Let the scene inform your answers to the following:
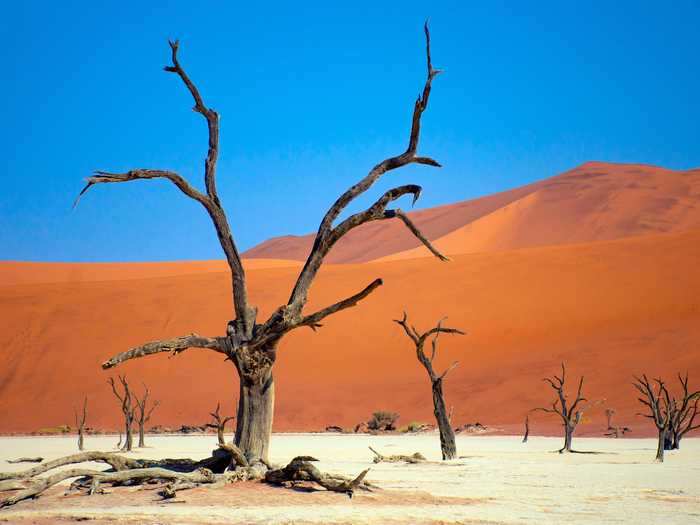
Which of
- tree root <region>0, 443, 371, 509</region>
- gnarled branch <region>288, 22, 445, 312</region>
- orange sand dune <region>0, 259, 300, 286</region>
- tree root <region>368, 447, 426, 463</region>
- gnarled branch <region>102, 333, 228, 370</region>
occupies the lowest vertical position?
tree root <region>368, 447, 426, 463</region>

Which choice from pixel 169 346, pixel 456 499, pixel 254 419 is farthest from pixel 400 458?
pixel 169 346

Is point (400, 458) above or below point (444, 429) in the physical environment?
below

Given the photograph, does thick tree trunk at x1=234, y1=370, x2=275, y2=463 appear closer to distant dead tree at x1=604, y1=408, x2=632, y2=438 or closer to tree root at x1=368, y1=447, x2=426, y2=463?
tree root at x1=368, y1=447, x2=426, y2=463

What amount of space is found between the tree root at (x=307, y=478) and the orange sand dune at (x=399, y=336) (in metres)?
20.6

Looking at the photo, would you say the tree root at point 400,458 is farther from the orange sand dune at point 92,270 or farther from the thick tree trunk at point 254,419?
the orange sand dune at point 92,270

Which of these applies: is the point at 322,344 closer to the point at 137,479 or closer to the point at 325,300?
the point at 325,300

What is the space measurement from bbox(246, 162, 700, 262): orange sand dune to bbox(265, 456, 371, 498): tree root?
223 feet

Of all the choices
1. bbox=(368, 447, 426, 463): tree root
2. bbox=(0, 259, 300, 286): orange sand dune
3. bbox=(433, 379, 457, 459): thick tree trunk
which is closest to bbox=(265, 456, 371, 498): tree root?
bbox=(368, 447, 426, 463): tree root

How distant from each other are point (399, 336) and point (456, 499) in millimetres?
34243

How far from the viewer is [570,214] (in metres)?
85.2

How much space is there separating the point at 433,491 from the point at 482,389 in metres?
24.2

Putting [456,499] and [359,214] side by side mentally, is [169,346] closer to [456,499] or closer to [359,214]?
[359,214]

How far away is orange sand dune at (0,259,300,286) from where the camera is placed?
73062mm

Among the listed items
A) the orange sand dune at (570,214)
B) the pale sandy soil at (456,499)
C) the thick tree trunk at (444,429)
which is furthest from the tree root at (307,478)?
the orange sand dune at (570,214)
